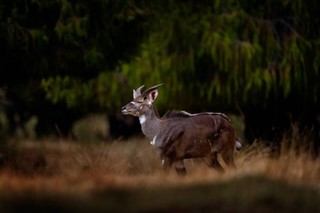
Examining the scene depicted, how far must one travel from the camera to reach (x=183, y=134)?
11805mm

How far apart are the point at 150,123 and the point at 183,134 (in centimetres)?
53

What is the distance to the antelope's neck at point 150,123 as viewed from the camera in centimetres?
1201

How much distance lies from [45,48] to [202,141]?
17.1ft

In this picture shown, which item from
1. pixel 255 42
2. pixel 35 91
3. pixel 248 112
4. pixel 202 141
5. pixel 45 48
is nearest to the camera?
pixel 202 141

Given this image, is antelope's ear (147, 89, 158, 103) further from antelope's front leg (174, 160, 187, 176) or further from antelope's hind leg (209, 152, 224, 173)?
antelope's hind leg (209, 152, 224, 173)

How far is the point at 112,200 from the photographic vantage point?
8734 mm

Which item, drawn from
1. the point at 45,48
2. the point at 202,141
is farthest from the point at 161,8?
the point at 202,141

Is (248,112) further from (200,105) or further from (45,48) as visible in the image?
(45,48)

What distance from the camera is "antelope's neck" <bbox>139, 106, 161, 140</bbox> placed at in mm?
12008

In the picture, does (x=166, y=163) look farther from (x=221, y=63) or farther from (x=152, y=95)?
(x=221, y=63)

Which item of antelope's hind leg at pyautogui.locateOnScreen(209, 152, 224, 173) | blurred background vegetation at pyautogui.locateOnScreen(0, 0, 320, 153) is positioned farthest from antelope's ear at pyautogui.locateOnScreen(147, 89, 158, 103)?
blurred background vegetation at pyautogui.locateOnScreen(0, 0, 320, 153)

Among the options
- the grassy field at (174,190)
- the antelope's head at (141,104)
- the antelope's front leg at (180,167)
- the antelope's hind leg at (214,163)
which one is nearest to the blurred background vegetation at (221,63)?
the antelope's head at (141,104)

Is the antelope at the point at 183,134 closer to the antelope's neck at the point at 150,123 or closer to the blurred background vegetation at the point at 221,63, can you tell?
the antelope's neck at the point at 150,123

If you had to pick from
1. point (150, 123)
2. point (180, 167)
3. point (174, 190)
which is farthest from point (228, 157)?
point (174, 190)
